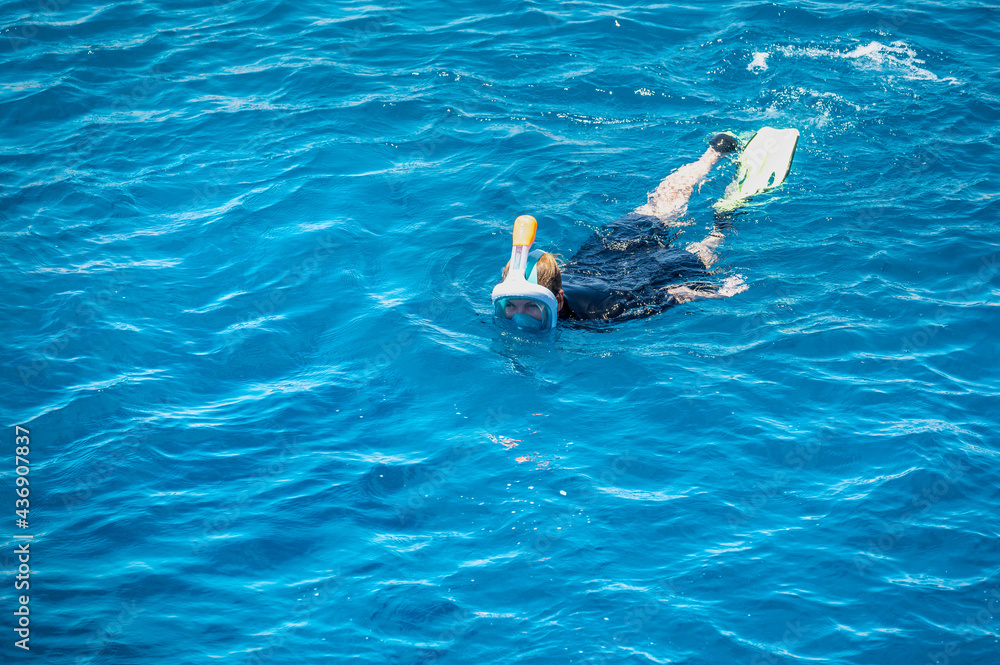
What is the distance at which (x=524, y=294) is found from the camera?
6.22 meters

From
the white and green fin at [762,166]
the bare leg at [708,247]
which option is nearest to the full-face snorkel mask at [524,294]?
the bare leg at [708,247]

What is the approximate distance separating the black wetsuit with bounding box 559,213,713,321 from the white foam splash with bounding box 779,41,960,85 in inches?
194

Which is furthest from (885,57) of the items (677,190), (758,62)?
(677,190)

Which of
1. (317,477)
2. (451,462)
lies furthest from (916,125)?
(317,477)

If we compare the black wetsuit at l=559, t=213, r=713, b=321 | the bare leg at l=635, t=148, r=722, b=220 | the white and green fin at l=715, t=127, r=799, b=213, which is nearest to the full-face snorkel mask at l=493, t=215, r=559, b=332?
the black wetsuit at l=559, t=213, r=713, b=321

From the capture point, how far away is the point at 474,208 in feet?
28.8

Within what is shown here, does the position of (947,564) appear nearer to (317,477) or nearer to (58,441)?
(317,477)

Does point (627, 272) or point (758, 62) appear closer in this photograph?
point (627, 272)

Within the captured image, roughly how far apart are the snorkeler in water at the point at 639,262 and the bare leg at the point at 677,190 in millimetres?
10

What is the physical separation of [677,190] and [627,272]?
1.66m

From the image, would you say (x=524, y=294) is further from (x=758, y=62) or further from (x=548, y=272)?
(x=758, y=62)

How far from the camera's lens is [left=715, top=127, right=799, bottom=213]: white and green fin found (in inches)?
334

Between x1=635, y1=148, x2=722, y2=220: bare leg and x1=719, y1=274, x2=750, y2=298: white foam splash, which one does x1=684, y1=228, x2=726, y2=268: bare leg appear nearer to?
x1=719, y1=274, x2=750, y2=298: white foam splash

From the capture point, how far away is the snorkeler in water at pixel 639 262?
6.48 metres
